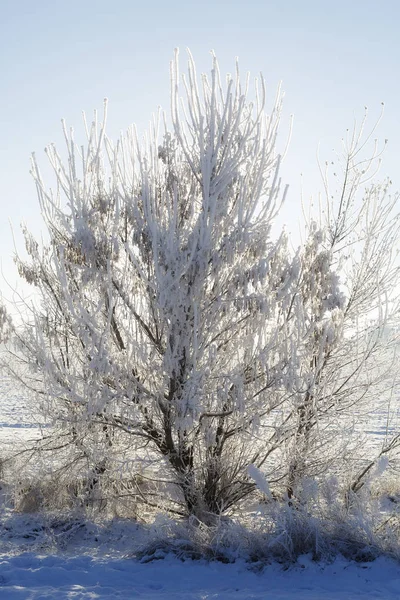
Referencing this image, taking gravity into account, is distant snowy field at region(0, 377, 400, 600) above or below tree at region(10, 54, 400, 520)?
below

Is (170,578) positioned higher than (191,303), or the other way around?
(191,303)

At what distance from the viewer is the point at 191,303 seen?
21.8ft

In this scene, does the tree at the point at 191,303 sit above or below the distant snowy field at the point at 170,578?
above

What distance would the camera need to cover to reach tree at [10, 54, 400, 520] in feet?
21.1

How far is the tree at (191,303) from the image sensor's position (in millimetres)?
6426

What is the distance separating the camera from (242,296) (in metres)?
6.42

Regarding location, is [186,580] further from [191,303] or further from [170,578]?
[191,303]

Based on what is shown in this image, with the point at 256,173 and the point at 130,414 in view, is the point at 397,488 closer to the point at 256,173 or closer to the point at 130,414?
the point at 130,414

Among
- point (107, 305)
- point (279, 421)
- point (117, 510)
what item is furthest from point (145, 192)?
point (117, 510)

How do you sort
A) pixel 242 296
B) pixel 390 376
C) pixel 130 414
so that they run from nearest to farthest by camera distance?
1. pixel 242 296
2. pixel 130 414
3. pixel 390 376

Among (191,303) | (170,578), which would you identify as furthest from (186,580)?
(191,303)

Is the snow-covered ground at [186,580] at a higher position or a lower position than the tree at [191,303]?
lower

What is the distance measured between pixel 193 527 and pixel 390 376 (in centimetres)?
350

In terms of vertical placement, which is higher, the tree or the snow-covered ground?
the tree
